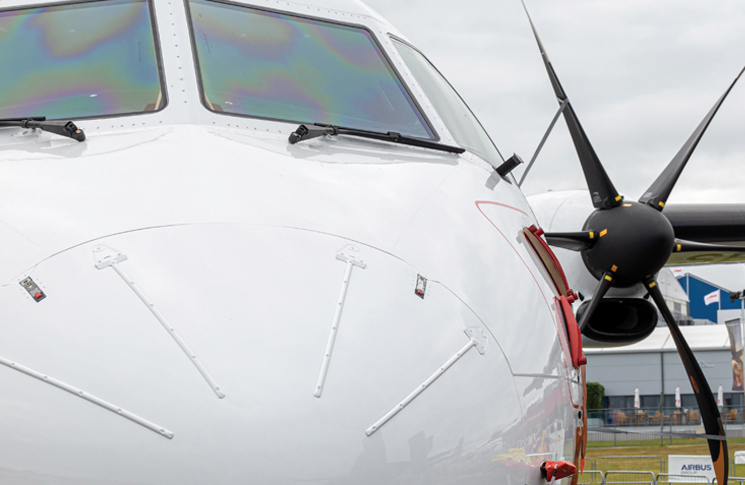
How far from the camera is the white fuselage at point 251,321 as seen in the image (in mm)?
2459

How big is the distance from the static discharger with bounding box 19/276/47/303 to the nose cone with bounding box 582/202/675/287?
5946mm

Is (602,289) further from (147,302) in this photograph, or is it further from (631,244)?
(147,302)

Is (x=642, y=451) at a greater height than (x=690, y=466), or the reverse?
(x=642, y=451)

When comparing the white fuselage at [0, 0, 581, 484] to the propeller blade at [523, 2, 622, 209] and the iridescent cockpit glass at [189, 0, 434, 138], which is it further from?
the propeller blade at [523, 2, 622, 209]

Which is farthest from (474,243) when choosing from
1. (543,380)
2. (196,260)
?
(196,260)

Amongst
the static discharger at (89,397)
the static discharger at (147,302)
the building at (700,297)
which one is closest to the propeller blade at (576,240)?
the static discharger at (147,302)

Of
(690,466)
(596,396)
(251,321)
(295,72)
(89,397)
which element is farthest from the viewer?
(596,396)

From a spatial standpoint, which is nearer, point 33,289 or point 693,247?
point 33,289

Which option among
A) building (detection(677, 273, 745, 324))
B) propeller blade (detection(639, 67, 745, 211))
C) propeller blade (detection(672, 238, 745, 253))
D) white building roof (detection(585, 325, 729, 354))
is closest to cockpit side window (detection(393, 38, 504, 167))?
propeller blade (detection(639, 67, 745, 211))

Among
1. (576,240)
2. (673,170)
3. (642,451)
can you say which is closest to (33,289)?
(576,240)

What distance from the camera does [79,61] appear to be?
4215 millimetres

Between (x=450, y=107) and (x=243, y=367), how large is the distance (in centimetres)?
290

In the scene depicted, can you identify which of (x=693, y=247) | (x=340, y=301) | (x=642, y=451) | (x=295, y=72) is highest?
(x=642, y=451)

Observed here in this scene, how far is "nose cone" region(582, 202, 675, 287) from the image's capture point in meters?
7.62
